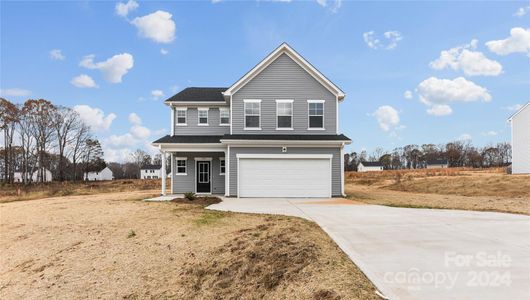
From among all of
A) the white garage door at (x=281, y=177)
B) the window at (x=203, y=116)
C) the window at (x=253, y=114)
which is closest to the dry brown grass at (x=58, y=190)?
the window at (x=203, y=116)

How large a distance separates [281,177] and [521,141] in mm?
29666

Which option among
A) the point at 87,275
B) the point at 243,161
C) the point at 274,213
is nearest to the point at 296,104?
the point at 243,161

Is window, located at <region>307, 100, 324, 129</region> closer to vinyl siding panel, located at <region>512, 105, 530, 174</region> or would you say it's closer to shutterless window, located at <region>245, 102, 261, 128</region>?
shutterless window, located at <region>245, 102, 261, 128</region>

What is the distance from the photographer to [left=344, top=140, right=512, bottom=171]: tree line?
88125 millimetres

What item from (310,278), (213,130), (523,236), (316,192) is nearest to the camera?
(310,278)

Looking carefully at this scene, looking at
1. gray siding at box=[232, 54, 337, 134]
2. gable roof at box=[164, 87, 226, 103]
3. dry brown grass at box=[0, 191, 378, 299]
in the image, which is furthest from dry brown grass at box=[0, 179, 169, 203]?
gray siding at box=[232, 54, 337, 134]

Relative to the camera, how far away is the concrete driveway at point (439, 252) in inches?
191

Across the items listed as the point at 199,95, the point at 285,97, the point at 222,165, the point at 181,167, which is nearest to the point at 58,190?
the point at 181,167

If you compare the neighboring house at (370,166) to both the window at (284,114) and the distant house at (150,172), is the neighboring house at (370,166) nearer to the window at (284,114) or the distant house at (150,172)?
the distant house at (150,172)

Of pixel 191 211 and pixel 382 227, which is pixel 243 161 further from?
pixel 382 227

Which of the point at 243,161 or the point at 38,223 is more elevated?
the point at 243,161

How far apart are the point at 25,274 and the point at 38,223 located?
4.91m

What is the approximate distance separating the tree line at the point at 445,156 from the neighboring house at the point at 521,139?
185ft

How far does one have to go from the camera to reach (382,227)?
361 inches
